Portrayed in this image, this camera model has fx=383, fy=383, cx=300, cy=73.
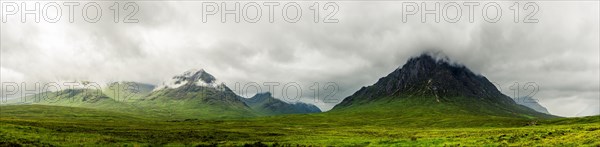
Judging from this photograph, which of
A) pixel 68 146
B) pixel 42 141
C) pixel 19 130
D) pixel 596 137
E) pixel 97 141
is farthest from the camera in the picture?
pixel 19 130

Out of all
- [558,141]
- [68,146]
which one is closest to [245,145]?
[68,146]

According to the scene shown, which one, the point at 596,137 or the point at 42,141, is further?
the point at 42,141

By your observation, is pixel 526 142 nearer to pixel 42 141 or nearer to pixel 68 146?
pixel 68 146

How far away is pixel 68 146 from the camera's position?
45.5 metres

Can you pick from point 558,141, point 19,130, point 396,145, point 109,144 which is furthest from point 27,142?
point 558,141

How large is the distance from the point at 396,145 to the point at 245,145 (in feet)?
65.4

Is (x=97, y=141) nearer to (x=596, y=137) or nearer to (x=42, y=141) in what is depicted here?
(x=42, y=141)

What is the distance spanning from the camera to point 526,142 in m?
45.8

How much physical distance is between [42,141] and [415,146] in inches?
1864

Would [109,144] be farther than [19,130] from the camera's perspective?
No

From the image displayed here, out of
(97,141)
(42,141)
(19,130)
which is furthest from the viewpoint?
(19,130)

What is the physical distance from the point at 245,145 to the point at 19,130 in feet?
117

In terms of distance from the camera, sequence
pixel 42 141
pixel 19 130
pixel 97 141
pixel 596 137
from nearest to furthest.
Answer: pixel 596 137 < pixel 42 141 < pixel 97 141 < pixel 19 130

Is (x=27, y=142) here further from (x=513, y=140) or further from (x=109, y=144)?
(x=513, y=140)
